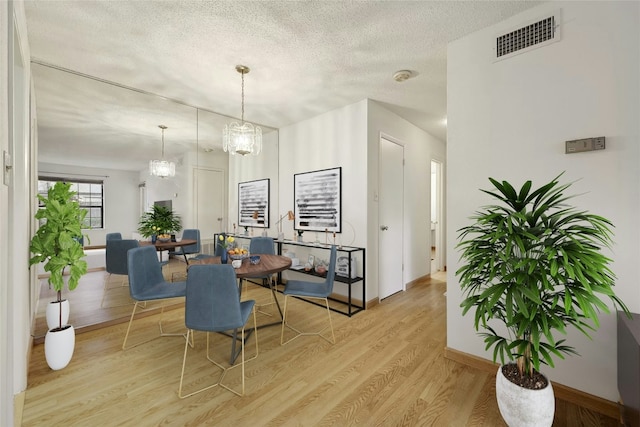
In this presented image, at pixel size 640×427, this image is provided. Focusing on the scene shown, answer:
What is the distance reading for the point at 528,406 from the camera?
1438 mm

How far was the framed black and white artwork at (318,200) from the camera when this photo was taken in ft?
12.7

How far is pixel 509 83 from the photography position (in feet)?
7.00

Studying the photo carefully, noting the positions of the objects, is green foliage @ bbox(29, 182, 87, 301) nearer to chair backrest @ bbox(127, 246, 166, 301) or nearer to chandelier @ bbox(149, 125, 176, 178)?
chair backrest @ bbox(127, 246, 166, 301)

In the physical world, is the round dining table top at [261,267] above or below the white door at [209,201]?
below

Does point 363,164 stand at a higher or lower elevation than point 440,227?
higher

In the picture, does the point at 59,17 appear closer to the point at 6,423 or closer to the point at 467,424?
the point at 6,423

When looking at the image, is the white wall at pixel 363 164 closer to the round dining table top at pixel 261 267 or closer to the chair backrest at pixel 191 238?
the round dining table top at pixel 261 267

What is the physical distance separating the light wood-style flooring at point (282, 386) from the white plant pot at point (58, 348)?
7 centimetres

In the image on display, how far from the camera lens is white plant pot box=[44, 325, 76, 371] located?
2.13 m

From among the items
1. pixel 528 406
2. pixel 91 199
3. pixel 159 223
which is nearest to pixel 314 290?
pixel 528 406

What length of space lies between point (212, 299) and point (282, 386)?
831mm

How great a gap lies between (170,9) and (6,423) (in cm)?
259

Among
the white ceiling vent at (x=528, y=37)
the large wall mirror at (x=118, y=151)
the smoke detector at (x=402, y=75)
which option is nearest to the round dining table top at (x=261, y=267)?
the large wall mirror at (x=118, y=151)

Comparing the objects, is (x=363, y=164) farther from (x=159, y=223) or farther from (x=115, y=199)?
(x=115, y=199)
